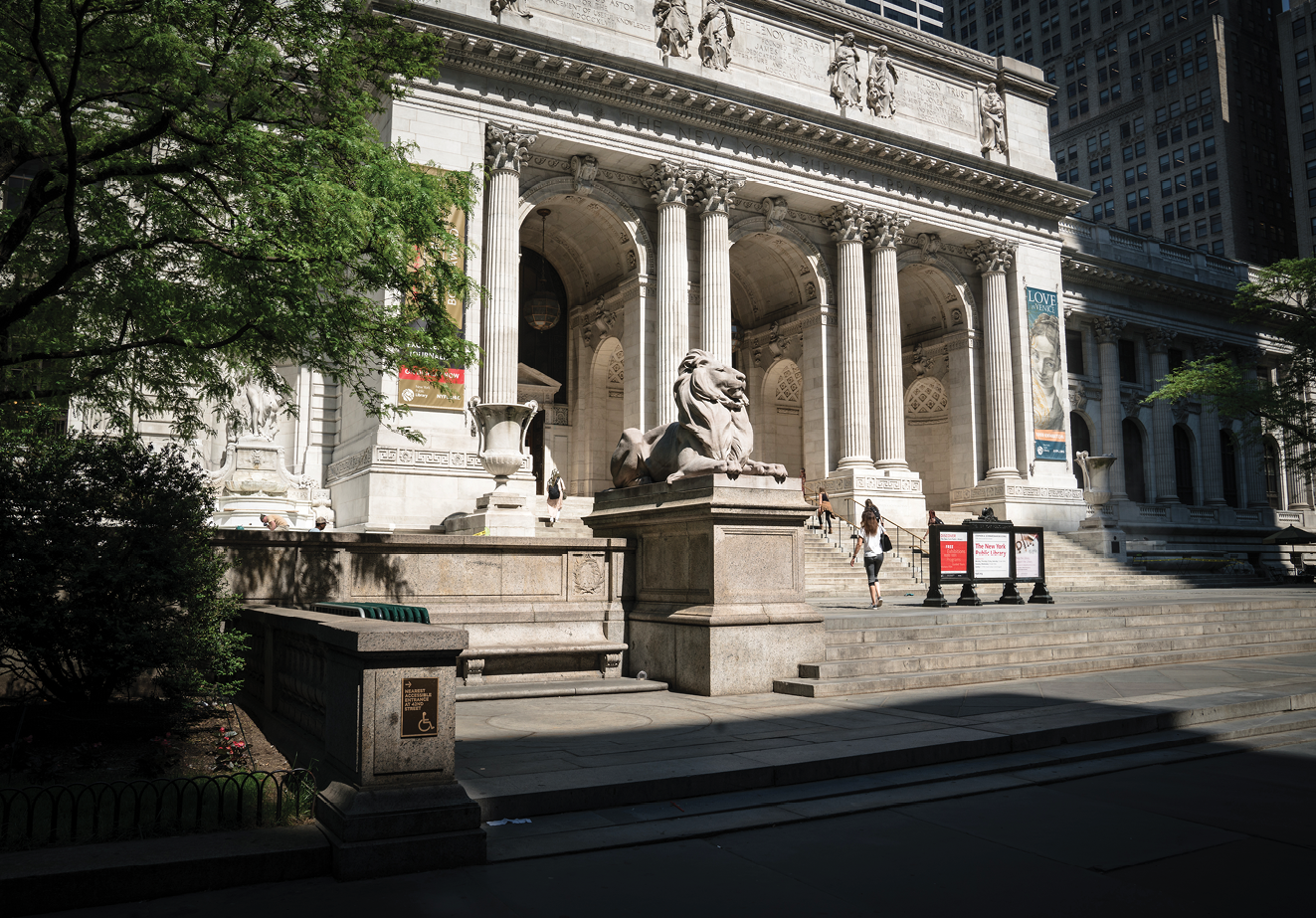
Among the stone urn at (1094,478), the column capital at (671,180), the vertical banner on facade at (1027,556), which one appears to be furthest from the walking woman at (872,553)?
the stone urn at (1094,478)

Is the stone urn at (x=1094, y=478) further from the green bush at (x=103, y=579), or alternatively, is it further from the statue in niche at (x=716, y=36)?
the green bush at (x=103, y=579)

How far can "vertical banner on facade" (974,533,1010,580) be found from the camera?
18.2m

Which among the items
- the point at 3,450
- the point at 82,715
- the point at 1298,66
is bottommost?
the point at 82,715

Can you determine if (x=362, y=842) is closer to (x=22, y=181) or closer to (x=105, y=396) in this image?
(x=105, y=396)

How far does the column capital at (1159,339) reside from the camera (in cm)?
5050

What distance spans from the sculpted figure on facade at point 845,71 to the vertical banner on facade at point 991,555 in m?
21.4

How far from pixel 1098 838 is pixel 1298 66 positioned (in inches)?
4103

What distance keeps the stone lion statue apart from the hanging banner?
26.2 ft

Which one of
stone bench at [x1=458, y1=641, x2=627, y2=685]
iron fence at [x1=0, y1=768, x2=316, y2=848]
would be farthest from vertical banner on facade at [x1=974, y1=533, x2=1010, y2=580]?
iron fence at [x1=0, y1=768, x2=316, y2=848]

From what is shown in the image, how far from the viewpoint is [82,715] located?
722 centimetres

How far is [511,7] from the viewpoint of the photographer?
28359 millimetres

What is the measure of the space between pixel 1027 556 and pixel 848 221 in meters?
18.9

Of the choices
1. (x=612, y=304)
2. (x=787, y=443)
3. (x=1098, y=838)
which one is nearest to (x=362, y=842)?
(x=1098, y=838)

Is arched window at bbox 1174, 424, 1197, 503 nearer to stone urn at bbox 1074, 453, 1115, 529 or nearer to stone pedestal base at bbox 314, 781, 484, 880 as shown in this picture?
stone urn at bbox 1074, 453, 1115, 529
